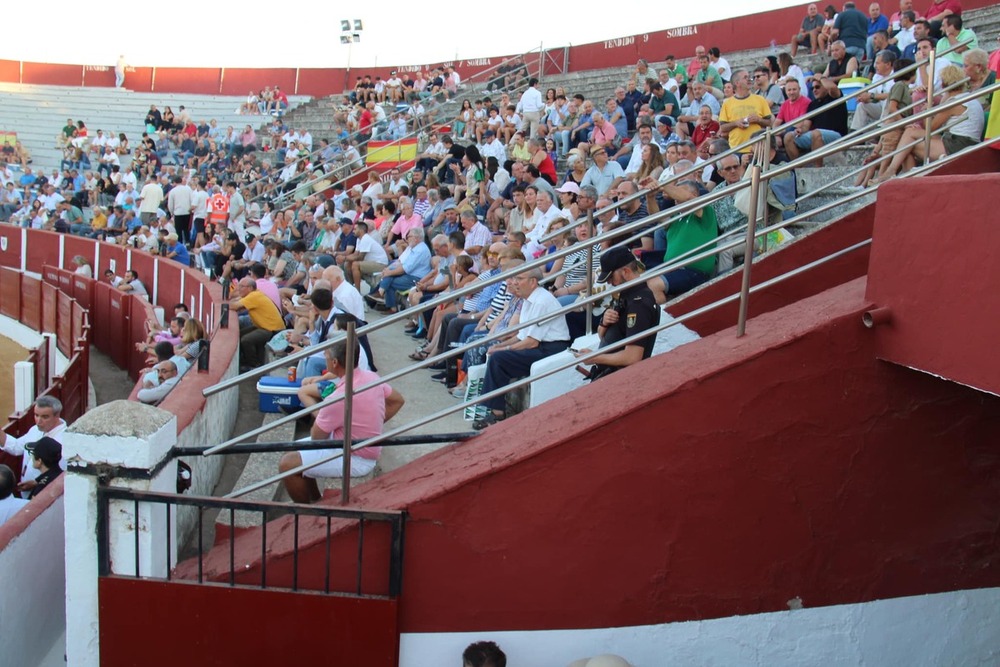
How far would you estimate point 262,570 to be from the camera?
4.83 m

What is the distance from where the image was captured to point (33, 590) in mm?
5551

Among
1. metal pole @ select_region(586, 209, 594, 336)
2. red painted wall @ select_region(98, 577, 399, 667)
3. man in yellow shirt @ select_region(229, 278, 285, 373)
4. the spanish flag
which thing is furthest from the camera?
the spanish flag

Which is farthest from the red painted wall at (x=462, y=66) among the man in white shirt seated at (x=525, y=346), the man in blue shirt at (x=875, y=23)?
the man in white shirt seated at (x=525, y=346)

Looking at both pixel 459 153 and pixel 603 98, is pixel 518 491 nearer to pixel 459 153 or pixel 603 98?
pixel 459 153

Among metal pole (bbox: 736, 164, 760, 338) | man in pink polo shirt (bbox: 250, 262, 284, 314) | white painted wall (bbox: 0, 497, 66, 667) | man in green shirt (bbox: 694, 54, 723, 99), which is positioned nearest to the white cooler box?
white painted wall (bbox: 0, 497, 66, 667)

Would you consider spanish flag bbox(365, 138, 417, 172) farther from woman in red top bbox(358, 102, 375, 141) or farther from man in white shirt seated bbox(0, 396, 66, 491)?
man in white shirt seated bbox(0, 396, 66, 491)

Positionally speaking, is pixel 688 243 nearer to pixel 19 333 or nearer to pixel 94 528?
pixel 94 528

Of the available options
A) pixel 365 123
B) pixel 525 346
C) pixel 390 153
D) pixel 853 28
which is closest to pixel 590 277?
pixel 525 346

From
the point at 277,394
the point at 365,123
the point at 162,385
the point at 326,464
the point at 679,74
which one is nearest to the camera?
the point at 326,464

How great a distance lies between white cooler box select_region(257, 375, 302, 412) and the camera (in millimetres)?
7965

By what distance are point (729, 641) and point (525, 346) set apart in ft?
9.82

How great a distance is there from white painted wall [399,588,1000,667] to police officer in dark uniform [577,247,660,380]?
60.0 inches

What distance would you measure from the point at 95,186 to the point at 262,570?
26.8 meters

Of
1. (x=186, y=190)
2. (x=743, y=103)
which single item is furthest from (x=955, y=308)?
(x=186, y=190)
